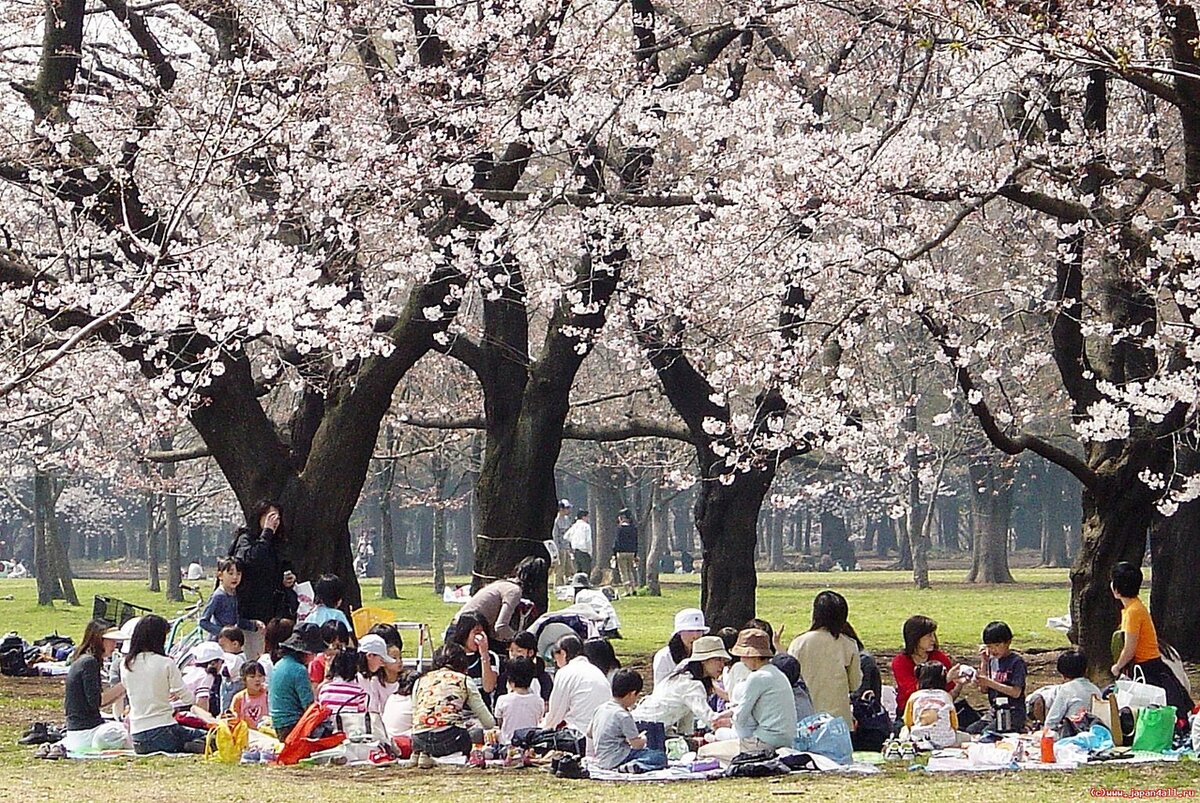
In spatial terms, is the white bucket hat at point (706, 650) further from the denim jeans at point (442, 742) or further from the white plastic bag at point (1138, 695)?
the white plastic bag at point (1138, 695)

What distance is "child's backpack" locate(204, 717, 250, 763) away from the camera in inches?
409

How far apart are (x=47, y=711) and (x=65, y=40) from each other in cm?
591

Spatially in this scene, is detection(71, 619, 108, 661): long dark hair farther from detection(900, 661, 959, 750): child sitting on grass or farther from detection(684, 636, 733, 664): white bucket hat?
detection(900, 661, 959, 750): child sitting on grass

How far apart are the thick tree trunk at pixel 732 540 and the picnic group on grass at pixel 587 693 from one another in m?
5.68

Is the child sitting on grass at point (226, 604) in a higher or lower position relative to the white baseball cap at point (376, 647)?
higher

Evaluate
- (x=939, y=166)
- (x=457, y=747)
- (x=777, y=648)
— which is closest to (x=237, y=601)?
(x=457, y=747)

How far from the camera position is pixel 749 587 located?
17984 millimetres

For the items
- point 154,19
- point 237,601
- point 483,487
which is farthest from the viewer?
point 154,19

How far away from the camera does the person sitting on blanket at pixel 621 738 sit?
31.3 feet

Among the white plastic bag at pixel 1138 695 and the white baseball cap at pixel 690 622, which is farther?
the white baseball cap at pixel 690 622

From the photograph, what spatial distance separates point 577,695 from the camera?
404 inches

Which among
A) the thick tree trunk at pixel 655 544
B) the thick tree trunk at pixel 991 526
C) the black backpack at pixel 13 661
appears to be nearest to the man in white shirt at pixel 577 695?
the black backpack at pixel 13 661

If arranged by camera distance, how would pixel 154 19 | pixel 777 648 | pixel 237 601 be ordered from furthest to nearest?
pixel 154 19, pixel 237 601, pixel 777 648

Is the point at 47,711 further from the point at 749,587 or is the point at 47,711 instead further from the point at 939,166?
the point at 939,166
